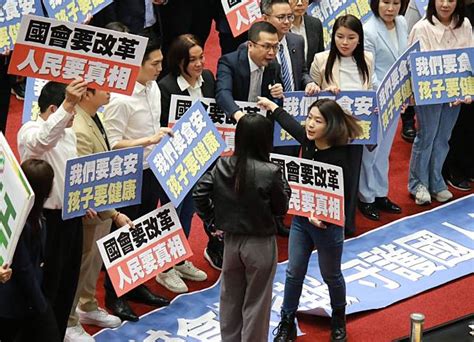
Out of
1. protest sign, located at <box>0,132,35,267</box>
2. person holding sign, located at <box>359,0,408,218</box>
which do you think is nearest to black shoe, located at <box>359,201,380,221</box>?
person holding sign, located at <box>359,0,408,218</box>

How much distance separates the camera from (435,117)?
23.7 feet

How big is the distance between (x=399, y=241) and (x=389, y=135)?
0.80 metres

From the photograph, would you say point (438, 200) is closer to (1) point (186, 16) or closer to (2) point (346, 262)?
(2) point (346, 262)

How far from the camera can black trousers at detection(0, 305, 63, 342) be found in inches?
180

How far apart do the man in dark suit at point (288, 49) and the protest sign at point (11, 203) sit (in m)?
2.68

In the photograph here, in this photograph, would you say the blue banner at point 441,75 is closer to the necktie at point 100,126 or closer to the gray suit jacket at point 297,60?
the gray suit jacket at point 297,60

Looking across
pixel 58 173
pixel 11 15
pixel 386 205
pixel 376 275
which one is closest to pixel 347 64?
pixel 386 205

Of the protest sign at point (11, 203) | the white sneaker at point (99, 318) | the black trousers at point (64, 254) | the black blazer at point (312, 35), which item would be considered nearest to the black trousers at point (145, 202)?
the white sneaker at point (99, 318)

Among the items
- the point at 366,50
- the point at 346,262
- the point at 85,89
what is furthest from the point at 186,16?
the point at 85,89

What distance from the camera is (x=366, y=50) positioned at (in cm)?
689

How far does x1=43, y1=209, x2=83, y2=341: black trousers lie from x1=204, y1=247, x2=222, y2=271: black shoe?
145 centimetres

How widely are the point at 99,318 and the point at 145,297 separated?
39 cm

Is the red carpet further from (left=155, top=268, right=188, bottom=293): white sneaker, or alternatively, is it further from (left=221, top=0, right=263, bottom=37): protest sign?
(left=221, top=0, right=263, bottom=37): protest sign

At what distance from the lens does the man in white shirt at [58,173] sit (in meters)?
4.78
